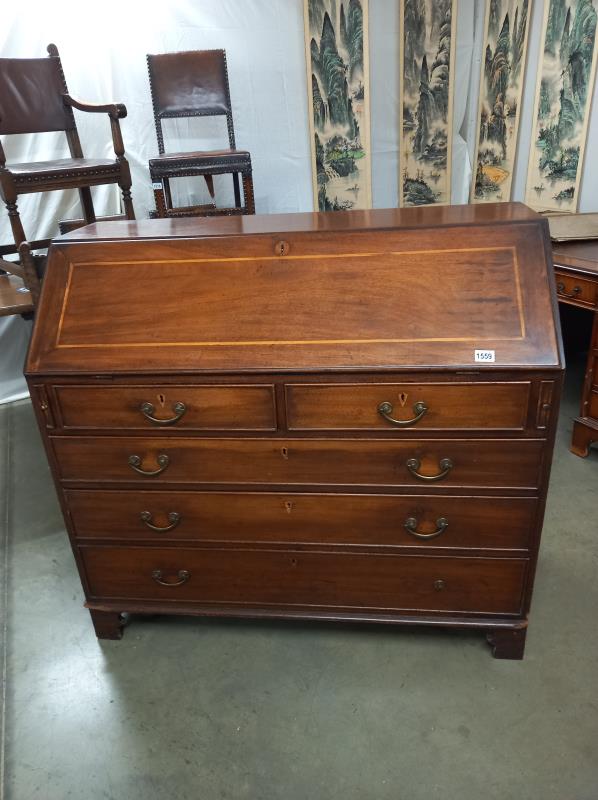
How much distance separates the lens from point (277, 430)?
156cm

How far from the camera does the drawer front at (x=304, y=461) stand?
1522mm

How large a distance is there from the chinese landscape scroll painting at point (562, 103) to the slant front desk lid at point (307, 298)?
7.55 ft

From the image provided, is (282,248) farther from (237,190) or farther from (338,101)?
(338,101)

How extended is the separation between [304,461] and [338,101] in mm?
3083

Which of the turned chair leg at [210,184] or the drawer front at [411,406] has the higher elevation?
the turned chair leg at [210,184]

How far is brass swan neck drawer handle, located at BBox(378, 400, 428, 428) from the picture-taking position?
1.47m

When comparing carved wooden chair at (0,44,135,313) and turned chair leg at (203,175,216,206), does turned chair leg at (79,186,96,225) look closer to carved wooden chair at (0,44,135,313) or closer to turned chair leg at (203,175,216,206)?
carved wooden chair at (0,44,135,313)

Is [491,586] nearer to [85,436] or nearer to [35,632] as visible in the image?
[85,436]

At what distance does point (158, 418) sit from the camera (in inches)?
62.4

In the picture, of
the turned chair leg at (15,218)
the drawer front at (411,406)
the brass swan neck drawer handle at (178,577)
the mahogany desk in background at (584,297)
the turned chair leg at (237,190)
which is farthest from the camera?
the turned chair leg at (237,190)

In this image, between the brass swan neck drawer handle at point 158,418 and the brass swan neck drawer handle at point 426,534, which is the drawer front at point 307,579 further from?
the brass swan neck drawer handle at point 158,418

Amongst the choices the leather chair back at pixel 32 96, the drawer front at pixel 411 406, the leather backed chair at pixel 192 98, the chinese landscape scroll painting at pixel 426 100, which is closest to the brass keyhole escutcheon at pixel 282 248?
the drawer front at pixel 411 406

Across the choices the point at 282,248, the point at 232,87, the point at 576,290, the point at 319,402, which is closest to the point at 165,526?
the point at 319,402

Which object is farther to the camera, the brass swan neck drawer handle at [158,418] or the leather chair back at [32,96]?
the leather chair back at [32,96]
